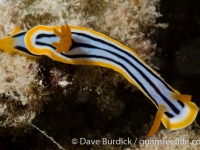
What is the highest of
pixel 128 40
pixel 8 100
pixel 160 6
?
pixel 160 6

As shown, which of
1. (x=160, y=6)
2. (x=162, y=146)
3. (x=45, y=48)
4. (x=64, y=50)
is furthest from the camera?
(x=162, y=146)

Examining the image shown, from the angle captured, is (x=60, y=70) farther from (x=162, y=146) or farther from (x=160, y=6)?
(x=162, y=146)

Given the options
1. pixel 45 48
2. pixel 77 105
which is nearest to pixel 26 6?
pixel 45 48

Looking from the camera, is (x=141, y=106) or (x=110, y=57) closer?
(x=110, y=57)

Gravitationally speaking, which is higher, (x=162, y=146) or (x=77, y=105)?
(x=77, y=105)

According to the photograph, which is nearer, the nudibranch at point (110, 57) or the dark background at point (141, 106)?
the nudibranch at point (110, 57)

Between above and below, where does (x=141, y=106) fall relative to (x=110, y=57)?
below

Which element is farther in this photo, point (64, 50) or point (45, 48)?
point (45, 48)

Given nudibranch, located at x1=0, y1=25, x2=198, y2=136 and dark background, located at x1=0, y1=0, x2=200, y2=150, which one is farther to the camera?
Answer: dark background, located at x1=0, y1=0, x2=200, y2=150
